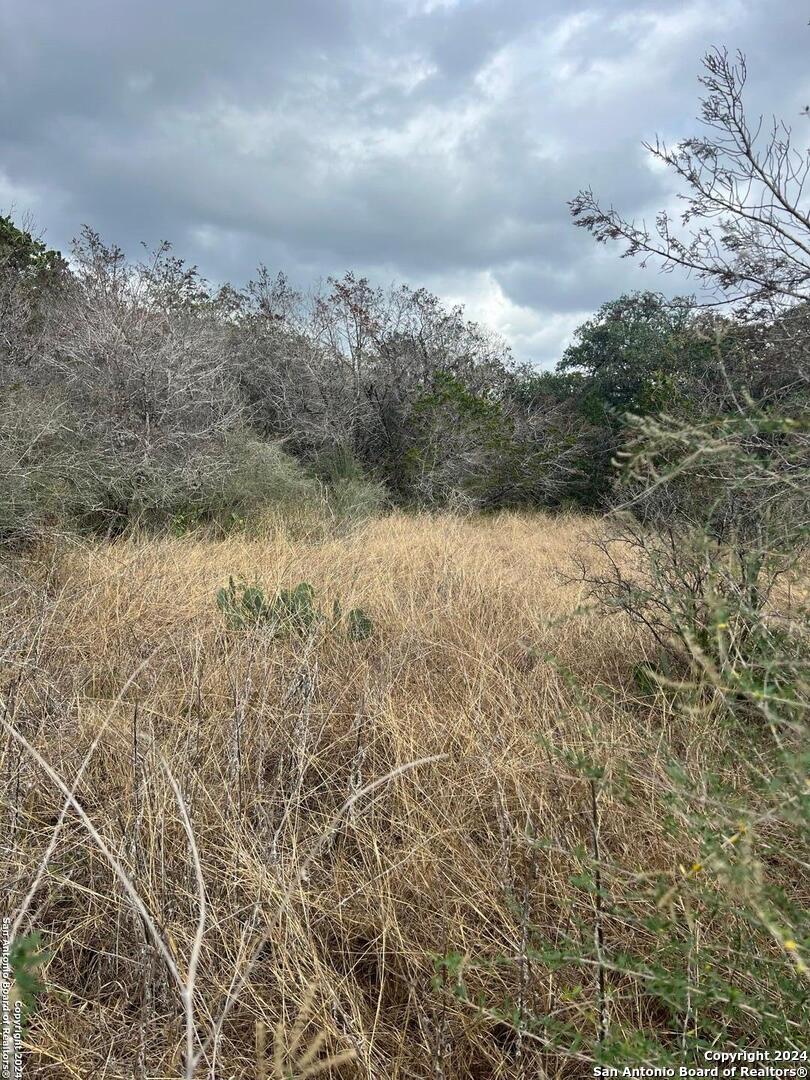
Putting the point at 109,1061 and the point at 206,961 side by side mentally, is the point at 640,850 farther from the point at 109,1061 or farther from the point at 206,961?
the point at 109,1061

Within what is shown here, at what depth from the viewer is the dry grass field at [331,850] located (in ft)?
4.28

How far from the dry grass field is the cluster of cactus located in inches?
6.2

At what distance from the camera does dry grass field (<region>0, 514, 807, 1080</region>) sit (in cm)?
130

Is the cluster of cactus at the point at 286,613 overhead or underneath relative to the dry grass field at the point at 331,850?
overhead

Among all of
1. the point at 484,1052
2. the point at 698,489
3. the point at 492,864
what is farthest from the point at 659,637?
the point at 484,1052

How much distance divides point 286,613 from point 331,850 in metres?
1.79

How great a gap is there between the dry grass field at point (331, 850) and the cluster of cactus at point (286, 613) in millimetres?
157

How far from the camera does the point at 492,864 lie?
5.62 feet

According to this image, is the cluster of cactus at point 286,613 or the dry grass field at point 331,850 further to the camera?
the cluster of cactus at point 286,613

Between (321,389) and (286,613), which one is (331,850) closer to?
(286,613)

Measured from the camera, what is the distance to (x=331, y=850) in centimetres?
188

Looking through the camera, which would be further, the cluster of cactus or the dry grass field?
the cluster of cactus

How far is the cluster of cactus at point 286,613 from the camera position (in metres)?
3.41

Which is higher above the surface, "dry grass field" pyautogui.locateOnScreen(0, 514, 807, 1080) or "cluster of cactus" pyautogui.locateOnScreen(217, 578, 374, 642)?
"cluster of cactus" pyautogui.locateOnScreen(217, 578, 374, 642)
